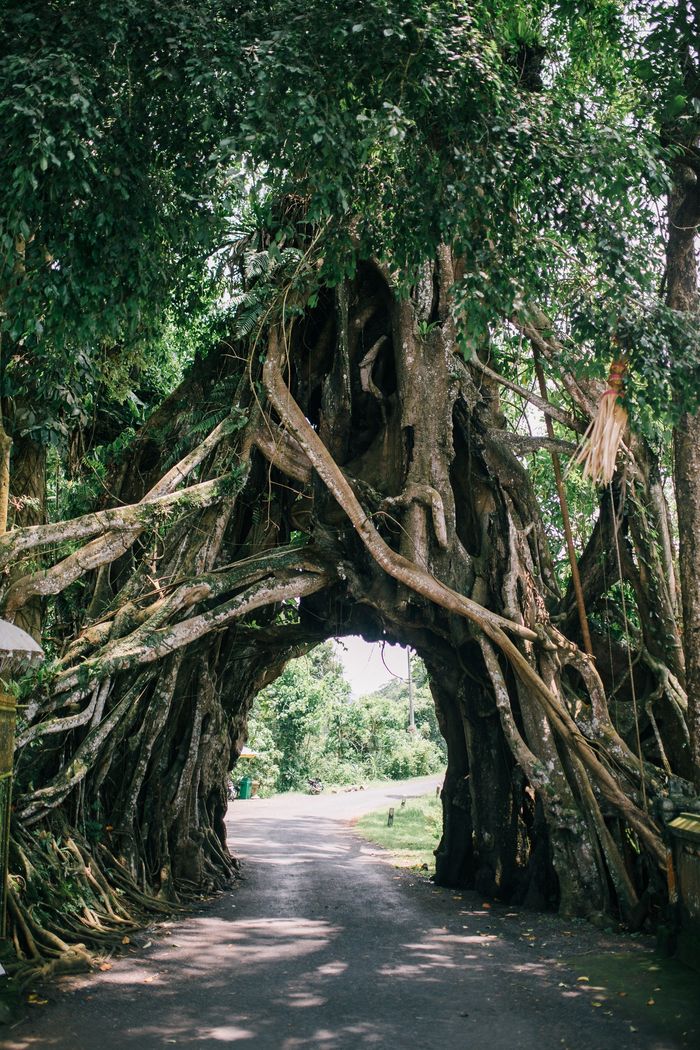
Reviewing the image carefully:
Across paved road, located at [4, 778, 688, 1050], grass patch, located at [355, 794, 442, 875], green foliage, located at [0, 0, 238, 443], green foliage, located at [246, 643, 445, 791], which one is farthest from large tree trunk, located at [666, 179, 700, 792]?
green foliage, located at [246, 643, 445, 791]

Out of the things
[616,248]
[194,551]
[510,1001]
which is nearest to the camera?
[510,1001]

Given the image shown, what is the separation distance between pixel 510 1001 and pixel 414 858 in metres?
8.78

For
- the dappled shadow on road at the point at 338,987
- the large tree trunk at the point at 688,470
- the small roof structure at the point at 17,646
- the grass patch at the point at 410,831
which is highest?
the large tree trunk at the point at 688,470

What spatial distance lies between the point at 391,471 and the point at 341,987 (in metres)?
5.07

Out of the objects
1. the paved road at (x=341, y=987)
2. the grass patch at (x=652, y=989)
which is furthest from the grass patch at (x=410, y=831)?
the grass patch at (x=652, y=989)

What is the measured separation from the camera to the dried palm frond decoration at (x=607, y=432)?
6.30m

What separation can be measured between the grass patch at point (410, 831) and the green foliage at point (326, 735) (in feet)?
20.7

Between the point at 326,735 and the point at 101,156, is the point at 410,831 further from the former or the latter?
the point at 326,735

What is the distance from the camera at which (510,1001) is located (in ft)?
16.5

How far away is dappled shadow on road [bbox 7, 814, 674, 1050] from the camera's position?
14.3ft

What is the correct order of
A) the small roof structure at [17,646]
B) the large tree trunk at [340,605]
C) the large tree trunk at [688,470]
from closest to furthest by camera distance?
1. the small roof structure at [17,646]
2. the large tree trunk at [688,470]
3. the large tree trunk at [340,605]

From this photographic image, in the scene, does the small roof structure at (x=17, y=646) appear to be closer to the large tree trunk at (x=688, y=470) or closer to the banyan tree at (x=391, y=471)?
the banyan tree at (x=391, y=471)

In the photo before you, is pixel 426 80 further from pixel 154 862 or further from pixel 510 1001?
pixel 154 862

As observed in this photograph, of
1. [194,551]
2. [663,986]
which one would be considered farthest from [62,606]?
[663,986]
